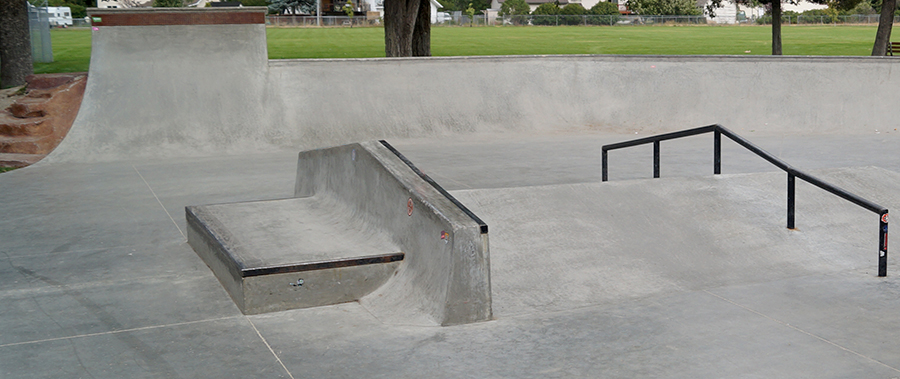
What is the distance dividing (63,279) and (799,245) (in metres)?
6.04

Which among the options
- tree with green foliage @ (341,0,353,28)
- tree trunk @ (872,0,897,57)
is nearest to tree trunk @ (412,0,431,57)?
tree trunk @ (872,0,897,57)

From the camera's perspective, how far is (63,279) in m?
5.92

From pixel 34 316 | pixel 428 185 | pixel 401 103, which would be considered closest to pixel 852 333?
pixel 428 185

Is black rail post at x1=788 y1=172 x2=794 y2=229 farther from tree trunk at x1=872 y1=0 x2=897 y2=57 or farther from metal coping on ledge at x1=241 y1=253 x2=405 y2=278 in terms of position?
tree trunk at x1=872 y1=0 x2=897 y2=57

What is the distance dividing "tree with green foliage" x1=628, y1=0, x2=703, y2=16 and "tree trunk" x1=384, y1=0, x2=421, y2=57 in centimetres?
7265

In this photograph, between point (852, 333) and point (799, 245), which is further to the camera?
point (799, 245)

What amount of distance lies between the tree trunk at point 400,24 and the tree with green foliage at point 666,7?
72651 mm

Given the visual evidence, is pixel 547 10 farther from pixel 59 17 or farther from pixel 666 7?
pixel 59 17

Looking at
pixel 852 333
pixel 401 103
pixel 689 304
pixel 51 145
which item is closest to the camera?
pixel 852 333

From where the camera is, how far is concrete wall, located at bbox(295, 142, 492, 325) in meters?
4.95

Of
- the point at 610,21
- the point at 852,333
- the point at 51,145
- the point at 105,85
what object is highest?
the point at 610,21

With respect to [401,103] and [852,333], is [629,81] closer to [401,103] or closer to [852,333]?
[401,103]

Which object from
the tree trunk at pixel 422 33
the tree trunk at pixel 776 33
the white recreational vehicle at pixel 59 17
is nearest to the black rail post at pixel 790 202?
the tree trunk at pixel 422 33

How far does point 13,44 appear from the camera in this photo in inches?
567
